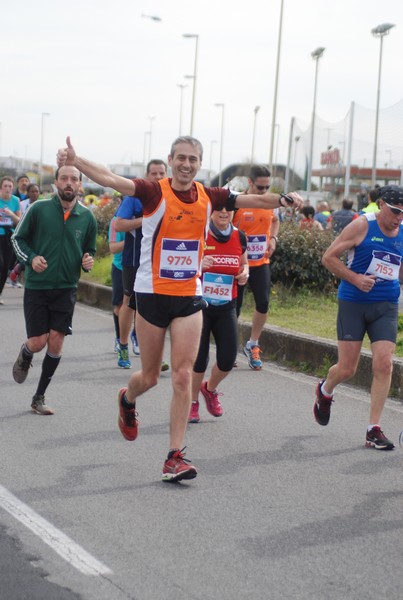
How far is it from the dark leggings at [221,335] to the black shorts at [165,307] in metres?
1.51

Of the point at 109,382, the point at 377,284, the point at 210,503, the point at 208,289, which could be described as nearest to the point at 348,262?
the point at 377,284

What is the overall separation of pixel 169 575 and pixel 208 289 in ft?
12.5

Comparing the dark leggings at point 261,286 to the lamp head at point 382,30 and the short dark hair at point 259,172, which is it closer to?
the short dark hair at point 259,172

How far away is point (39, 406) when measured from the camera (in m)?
8.64

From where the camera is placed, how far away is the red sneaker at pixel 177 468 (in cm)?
650

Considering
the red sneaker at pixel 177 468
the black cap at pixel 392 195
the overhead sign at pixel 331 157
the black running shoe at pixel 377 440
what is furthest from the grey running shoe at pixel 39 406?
the overhead sign at pixel 331 157

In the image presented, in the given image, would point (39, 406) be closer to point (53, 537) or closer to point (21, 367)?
point (21, 367)

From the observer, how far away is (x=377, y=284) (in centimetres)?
779

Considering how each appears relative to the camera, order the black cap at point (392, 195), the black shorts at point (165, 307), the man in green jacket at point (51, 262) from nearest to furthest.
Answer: the black shorts at point (165, 307) → the black cap at point (392, 195) → the man in green jacket at point (51, 262)

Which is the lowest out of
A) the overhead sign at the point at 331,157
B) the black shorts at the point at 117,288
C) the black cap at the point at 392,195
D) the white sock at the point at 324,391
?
the white sock at the point at 324,391

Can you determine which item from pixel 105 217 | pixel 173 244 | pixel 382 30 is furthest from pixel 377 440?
pixel 382 30

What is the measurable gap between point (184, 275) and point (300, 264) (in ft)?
31.6

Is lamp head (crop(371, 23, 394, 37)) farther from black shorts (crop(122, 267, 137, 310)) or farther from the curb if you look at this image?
black shorts (crop(122, 267, 137, 310))

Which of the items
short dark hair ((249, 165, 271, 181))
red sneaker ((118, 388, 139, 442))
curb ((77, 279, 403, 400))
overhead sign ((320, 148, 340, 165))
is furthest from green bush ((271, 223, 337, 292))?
overhead sign ((320, 148, 340, 165))
